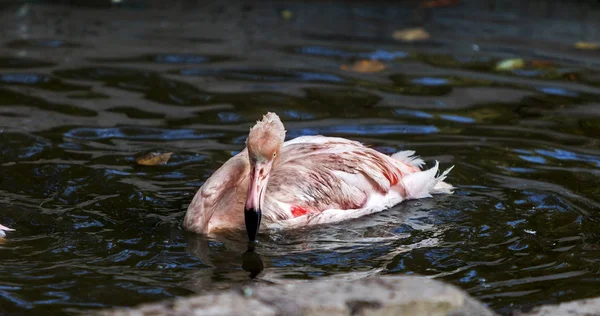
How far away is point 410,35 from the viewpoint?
11.1m


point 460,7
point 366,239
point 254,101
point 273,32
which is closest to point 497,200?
point 366,239

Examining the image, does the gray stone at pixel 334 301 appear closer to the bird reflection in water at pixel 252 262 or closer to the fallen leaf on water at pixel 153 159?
the bird reflection in water at pixel 252 262

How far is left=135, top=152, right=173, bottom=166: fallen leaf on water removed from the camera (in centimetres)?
721

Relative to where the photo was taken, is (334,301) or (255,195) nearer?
(334,301)

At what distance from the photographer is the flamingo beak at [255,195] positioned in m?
5.66

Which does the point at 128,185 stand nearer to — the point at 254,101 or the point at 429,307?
the point at 254,101

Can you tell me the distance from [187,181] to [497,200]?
7.44ft

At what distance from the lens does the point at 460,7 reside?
492 inches

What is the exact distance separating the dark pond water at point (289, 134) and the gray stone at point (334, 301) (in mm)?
899

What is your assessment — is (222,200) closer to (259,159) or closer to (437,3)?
(259,159)

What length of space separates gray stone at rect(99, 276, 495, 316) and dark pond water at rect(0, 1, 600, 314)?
899mm

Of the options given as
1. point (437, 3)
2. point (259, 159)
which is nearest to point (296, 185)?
point (259, 159)

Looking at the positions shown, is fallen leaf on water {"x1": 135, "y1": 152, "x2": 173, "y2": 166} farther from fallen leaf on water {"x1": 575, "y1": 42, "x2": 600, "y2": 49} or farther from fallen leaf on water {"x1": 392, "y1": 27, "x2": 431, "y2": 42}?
fallen leaf on water {"x1": 575, "y1": 42, "x2": 600, "y2": 49}

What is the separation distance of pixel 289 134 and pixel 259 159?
228 centimetres
